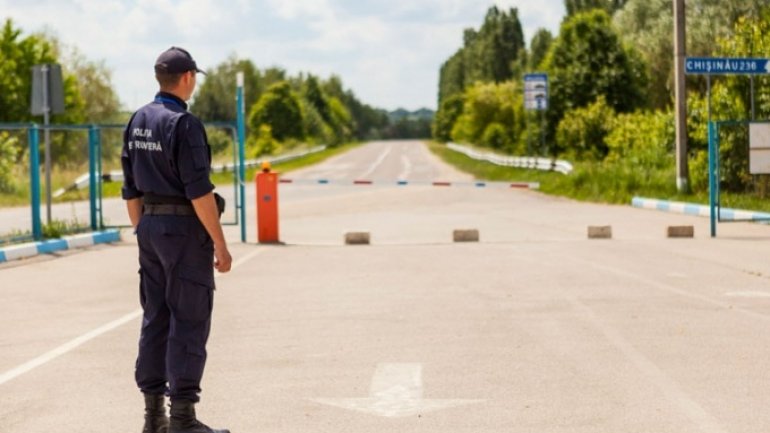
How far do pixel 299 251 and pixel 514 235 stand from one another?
4.42 metres

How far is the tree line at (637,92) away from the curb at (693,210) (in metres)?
1.27

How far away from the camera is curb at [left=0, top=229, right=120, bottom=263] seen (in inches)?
683

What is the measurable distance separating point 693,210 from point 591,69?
109 ft

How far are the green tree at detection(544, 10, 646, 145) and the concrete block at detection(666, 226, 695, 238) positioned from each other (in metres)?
36.8

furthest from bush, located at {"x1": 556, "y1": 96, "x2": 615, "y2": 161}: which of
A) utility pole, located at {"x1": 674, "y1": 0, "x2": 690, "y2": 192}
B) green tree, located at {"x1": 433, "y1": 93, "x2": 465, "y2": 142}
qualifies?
green tree, located at {"x1": 433, "y1": 93, "x2": 465, "y2": 142}

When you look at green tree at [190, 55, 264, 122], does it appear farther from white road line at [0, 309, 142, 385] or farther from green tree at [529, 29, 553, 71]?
white road line at [0, 309, 142, 385]

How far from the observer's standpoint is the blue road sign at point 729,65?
810 inches

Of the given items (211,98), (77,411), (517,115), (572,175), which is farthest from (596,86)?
(211,98)

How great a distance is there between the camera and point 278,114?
125 meters

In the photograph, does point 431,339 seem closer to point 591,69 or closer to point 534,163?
point 534,163

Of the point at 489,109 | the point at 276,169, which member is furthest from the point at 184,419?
the point at 489,109

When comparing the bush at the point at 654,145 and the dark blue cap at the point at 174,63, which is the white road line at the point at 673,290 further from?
the bush at the point at 654,145

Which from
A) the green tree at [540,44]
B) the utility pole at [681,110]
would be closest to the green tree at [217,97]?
the green tree at [540,44]

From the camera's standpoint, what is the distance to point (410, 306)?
11.2 meters
